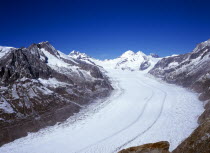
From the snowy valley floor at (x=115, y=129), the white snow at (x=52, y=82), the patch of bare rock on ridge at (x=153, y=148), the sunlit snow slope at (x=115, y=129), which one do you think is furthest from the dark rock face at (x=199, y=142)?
the white snow at (x=52, y=82)

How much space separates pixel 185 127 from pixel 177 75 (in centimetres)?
7426

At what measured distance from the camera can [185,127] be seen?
41875 millimetres

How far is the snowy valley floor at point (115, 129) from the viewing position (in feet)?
119

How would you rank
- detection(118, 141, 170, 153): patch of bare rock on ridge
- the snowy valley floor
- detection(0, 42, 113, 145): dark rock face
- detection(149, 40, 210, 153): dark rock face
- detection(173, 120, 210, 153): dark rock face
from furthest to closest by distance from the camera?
1. detection(0, 42, 113, 145): dark rock face
2. the snowy valley floor
3. detection(118, 141, 170, 153): patch of bare rock on ridge
4. detection(149, 40, 210, 153): dark rock face
5. detection(173, 120, 210, 153): dark rock face

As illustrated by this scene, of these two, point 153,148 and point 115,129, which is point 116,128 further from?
point 153,148

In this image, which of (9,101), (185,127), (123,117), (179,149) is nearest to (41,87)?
(9,101)

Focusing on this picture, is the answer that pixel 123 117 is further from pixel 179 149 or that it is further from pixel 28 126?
pixel 179 149

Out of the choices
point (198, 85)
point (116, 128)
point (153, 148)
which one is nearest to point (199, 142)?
point (153, 148)

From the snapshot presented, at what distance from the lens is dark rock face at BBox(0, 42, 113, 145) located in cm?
4592

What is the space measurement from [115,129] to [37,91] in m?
27.8

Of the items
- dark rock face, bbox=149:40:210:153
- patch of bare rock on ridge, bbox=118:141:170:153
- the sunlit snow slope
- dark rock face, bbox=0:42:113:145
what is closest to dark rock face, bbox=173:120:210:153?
dark rock face, bbox=149:40:210:153

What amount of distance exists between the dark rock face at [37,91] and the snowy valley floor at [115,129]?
13.3 feet

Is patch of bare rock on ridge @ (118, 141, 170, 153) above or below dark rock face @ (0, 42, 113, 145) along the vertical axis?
below

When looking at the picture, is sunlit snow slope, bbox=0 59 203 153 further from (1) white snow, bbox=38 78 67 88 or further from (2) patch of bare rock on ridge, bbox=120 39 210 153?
(1) white snow, bbox=38 78 67 88
